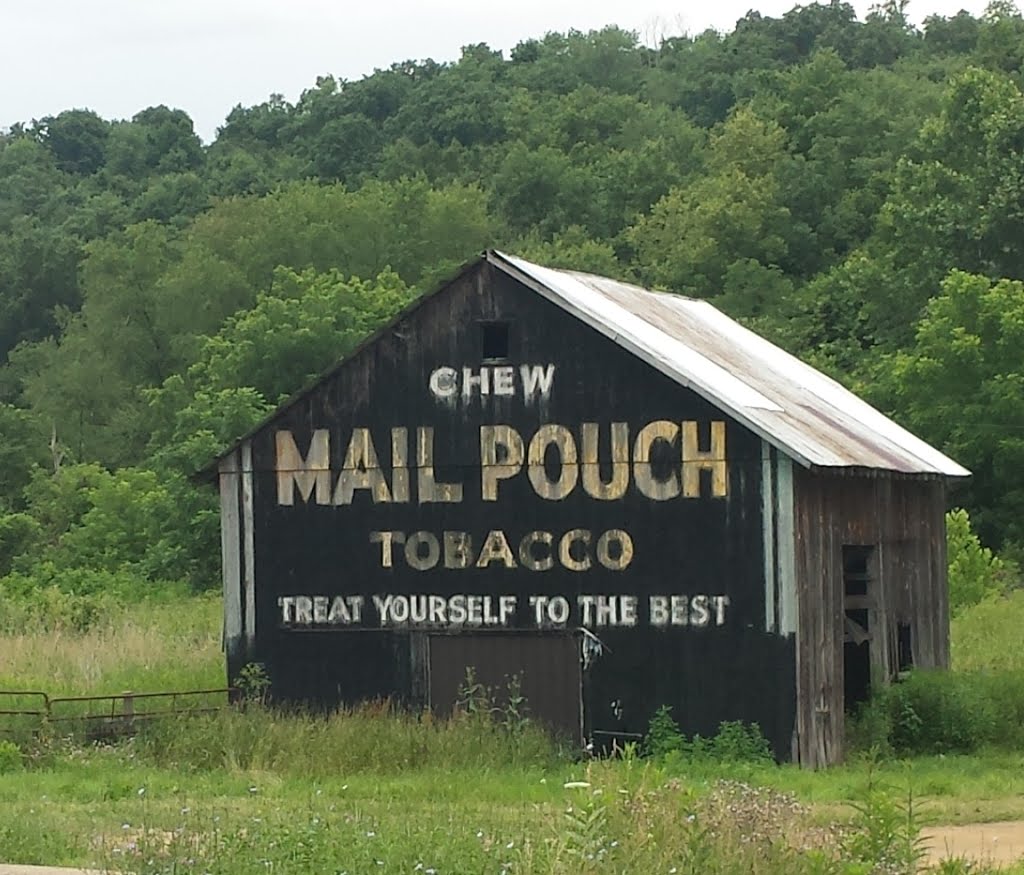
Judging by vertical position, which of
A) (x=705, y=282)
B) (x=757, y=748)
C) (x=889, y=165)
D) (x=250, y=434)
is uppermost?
(x=889, y=165)

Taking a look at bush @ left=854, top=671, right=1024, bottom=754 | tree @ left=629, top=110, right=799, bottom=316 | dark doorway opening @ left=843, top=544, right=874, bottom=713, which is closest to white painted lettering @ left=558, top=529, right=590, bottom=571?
dark doorway opening @ left=843, top=544, right=874, bottom=713

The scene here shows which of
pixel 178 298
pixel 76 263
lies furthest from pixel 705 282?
pixel 76 263

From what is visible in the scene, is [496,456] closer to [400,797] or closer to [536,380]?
[536,380]

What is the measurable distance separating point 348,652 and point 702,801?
11865 millimetres

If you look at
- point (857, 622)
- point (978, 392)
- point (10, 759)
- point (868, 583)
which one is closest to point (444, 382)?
point (868, 583)

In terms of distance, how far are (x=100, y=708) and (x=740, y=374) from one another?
350 inches

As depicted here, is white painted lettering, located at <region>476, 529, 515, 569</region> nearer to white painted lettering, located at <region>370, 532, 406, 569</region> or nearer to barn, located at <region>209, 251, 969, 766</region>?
barn, located at <region>209, 251, 969, 766</region>

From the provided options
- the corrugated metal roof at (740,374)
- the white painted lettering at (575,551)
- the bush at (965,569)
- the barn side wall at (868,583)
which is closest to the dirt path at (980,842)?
the barn side wall at (868,583)

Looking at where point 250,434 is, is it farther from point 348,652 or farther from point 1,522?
point 1,522

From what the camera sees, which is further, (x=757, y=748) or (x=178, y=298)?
(x=178, y=298)

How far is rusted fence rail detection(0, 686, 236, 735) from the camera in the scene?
22844mm

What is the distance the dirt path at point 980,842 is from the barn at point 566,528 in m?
4.73

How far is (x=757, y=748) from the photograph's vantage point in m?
22.4

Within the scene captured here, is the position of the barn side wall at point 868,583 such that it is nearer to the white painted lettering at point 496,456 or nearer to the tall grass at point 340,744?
the tall grass at point 340,744
